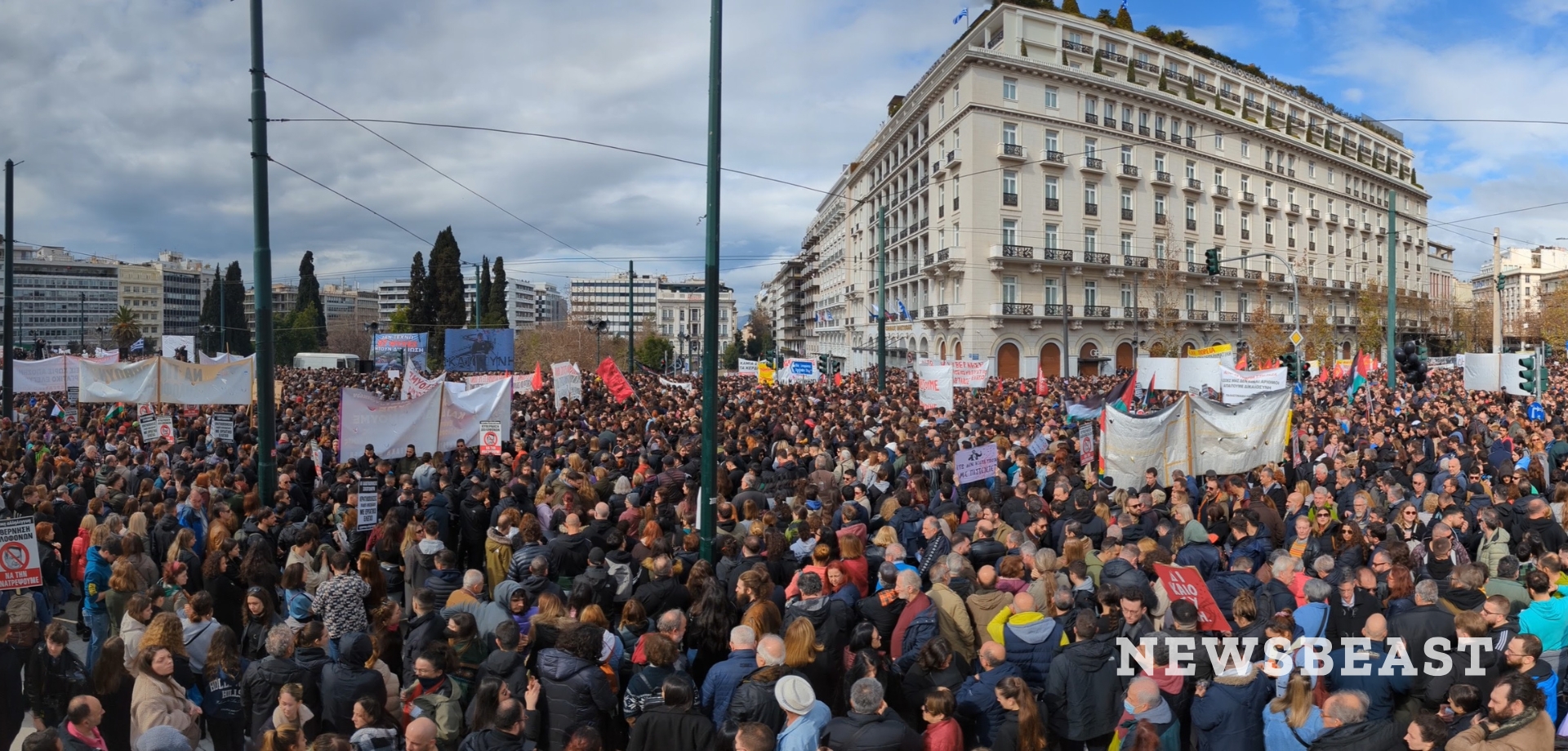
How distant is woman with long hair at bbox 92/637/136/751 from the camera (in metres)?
5.27

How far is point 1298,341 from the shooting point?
24.3 m

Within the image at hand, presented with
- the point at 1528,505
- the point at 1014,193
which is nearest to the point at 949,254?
the point at 1014,193

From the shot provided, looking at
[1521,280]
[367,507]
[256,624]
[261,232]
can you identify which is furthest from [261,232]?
[1521,280]

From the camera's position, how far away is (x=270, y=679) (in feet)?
17.1

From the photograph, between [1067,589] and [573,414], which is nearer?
[1067,589]

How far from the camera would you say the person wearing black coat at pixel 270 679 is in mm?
5195

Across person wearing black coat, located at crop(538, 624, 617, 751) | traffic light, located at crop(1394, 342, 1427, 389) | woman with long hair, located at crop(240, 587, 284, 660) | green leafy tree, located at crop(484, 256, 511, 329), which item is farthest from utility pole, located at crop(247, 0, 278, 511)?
green leafy tree, located at crop(484, 256, 511, 329)

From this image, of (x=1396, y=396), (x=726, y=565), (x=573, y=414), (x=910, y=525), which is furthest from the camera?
(x=1396, y=396)

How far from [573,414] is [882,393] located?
9.69 m

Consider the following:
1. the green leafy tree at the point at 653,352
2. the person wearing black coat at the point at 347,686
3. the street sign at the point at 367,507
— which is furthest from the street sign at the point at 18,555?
the green leafy tree at the point at 653,352

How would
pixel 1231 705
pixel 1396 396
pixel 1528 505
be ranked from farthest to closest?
pixel 1396 396
pixel 1528 505
pixel 1231 705

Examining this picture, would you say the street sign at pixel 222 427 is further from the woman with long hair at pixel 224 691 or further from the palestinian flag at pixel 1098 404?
the palestinian flag at pixel 1098 404

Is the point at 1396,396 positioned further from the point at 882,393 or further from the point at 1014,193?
the point at 1014,193

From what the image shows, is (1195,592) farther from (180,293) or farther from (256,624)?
(180,293)
